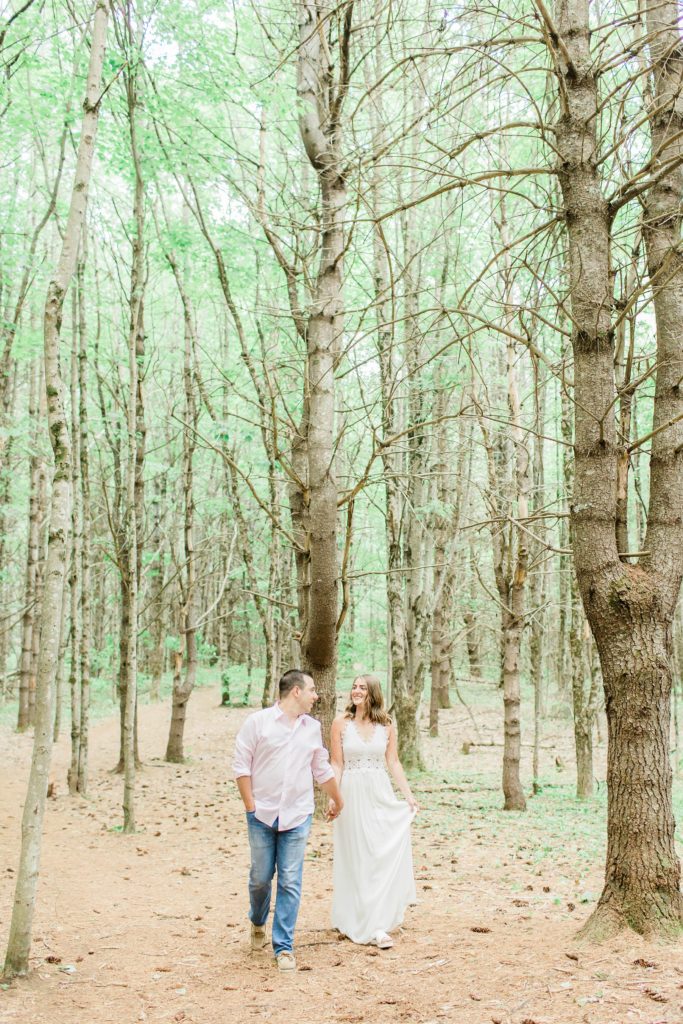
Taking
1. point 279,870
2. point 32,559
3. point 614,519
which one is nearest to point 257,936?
point 279,870

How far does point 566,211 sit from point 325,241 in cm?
445

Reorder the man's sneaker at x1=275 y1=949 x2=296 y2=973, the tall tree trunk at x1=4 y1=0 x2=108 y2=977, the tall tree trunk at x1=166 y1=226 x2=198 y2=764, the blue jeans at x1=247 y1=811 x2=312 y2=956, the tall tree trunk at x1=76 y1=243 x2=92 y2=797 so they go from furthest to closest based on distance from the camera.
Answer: the tall tree trunk at x1=166 y1=226 x2=198 y2=764
the tall tree trunk at x1=76 y1=243 x2=92 y2=797
the blue jeans at x1=247 y1=811 x2=312 y2=956
the man's sneaker at x1=275 y1=949 x2=296 y2=973
the tall tree trunk at x1=4 y1=0 x2=108 y2=977

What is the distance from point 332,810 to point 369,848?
394 millimetres

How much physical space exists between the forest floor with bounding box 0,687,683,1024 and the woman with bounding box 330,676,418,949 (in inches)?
8.0

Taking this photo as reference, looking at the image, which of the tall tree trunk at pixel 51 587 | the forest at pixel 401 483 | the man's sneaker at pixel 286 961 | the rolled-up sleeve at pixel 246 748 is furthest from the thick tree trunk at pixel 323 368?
the man's sneaker at pixel 286 961

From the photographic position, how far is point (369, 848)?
5133 millimetres

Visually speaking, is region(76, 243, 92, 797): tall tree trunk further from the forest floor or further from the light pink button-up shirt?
the light pink button-up shirt

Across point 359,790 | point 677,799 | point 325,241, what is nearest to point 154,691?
point 677,799

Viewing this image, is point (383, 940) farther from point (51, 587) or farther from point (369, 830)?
point (51, 587)

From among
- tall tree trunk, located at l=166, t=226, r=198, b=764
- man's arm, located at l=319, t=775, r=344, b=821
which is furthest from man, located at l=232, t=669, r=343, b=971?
tall tree trunk, located at l=166, t=226, r=198, b=764

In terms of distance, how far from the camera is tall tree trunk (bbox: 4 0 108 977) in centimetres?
420

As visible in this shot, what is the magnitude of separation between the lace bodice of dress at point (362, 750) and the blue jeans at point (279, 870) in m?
0.74

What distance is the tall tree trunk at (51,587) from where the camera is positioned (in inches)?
165

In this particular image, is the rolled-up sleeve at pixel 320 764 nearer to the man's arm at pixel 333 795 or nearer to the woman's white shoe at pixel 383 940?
the man's arm at pixel 333 795
